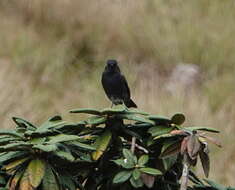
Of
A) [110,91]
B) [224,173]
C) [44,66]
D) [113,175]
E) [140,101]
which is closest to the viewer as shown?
[113,175]

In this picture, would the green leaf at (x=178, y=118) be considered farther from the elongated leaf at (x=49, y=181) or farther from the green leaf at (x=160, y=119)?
the elongated leaf at (x=49, y=181)

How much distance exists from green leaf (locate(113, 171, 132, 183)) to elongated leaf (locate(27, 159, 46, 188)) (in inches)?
6.5

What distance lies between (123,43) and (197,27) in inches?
32.2

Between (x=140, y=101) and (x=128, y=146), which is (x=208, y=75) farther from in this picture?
(x=128, y=146)

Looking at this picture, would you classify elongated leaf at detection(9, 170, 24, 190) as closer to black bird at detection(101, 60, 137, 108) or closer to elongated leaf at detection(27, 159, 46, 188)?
elongated leaf at detection(27, 159, 46, 188)

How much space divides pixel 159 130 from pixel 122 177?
0.14m

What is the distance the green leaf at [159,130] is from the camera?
A: 1.56m

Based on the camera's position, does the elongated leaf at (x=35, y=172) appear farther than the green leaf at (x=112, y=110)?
No

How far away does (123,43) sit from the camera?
24.6 feet

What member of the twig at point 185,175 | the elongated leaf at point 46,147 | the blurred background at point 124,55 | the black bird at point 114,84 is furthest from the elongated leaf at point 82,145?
the blurred background at point 124,55

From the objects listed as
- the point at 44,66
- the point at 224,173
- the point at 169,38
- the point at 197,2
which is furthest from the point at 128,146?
the point at 197,2

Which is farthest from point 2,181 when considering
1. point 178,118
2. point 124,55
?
point 124,55

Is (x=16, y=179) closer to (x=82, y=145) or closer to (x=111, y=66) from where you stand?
(x=82, y=145)

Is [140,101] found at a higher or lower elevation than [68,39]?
lower
